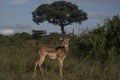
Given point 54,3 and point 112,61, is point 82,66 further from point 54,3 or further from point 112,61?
point 54,3

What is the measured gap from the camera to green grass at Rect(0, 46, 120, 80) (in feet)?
41.5

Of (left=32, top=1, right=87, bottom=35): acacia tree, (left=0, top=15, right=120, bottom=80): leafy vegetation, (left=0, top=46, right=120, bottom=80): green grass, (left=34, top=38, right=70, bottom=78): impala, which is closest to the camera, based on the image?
(left=0, top=46, right=120, bottom=80): green grass

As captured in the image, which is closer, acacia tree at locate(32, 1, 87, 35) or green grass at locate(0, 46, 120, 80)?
green grass at locate(0, 46, 120, 80)

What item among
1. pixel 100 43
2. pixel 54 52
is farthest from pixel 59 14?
pixel 54 52

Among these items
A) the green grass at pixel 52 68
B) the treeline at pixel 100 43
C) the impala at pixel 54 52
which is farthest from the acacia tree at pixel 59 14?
the impala at pixel 54 52

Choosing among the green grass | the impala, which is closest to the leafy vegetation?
the green grass

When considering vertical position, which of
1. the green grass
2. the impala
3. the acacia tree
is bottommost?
the green grass

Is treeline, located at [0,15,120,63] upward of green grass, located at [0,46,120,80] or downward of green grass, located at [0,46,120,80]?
upward

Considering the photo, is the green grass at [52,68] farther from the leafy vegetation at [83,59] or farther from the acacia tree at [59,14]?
the acacia tree at [59,14]

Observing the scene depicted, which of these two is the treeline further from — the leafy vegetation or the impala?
the impala

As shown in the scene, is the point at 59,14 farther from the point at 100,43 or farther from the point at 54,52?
the point at 54,52

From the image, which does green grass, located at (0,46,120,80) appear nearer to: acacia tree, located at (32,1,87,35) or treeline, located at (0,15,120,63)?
treeline, located at (0,15,120,63)

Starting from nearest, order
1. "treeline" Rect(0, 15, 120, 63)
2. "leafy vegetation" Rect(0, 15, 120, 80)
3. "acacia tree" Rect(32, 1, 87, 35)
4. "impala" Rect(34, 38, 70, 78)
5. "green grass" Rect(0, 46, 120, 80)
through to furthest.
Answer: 1. "green grass" Rect(0, 46, 120, 80)
2. "leafy vegetation" Rect(0, 15, 120, 80)
3. "impala" Rect(34, 38, 70, 78)
4. "treeline" Rect(0, 15, 120, 63)
5. "acacia tree" Rect(32, 1, 87, 35)

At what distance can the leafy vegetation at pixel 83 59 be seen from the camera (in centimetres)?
1315
